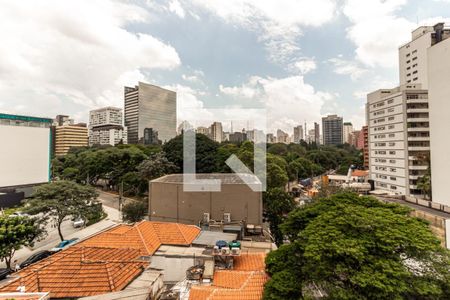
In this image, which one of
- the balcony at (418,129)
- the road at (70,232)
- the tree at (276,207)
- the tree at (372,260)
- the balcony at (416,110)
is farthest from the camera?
the balcony at (416,110)

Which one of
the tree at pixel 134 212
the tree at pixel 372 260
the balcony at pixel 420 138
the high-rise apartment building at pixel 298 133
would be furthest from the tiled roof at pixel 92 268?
the high-rise apartment building at pixel 298 133

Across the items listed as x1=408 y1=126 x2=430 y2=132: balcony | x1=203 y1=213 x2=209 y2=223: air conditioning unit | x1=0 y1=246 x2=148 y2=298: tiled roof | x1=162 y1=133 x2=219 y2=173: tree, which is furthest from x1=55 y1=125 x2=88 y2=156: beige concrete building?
x1=408 y1=126 x2=430 y2=132: balcony

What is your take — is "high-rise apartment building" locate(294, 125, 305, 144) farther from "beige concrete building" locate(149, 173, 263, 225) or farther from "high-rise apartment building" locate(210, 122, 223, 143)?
"beige concrete building" locate(149, 173, 263, 225)

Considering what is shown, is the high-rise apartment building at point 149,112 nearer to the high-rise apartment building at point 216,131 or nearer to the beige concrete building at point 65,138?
the beige concrete building at point 65,138

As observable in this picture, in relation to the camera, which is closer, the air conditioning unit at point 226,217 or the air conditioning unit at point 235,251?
the air conditioning unit at point 235,251

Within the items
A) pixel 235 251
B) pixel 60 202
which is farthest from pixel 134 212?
pixel 235 251
